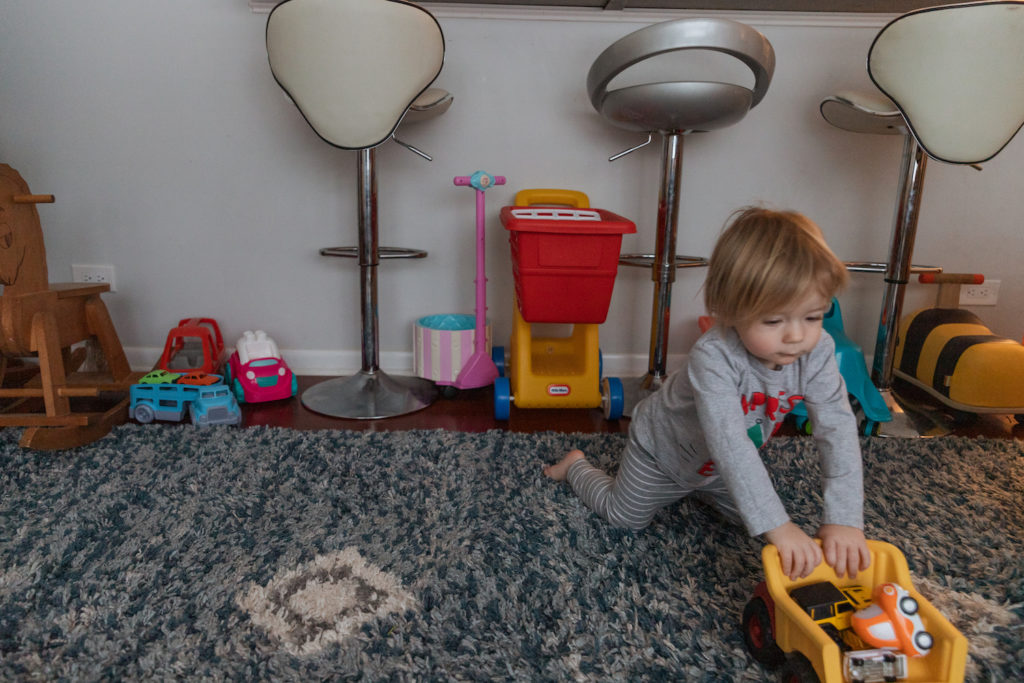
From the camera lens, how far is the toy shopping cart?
1559 millimetres

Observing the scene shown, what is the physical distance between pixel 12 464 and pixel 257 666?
36.0 inches

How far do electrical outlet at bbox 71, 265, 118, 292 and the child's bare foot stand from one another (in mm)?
1613

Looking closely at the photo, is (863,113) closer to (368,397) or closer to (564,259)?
(564,259)

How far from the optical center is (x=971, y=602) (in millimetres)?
938

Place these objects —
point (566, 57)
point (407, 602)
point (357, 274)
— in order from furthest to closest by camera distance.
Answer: point (357, 274) < point (566, 57) < point (407, 602)

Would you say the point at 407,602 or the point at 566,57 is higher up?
the point at 566,57

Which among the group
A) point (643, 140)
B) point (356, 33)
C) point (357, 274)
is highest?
point (356, 33)

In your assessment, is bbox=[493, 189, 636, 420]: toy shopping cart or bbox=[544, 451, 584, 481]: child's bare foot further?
bbox=[493, 189, 636, 420]: toy shopping cart

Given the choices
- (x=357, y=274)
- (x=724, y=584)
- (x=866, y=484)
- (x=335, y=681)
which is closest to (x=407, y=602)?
(x=335, y=681)

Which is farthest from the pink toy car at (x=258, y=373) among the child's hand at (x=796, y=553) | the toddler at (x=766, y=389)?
the child's hand at (x=796, y=553)

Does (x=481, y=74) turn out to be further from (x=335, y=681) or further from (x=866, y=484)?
(x=335, y=681)

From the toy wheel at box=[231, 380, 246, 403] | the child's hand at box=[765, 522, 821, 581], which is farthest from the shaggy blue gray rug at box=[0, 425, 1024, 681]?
the toy wheel at box=[231, 380, 246, 403]

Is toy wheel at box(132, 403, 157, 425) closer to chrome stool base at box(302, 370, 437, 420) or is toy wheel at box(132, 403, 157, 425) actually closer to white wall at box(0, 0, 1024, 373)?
chrome stool base at box(302, 370, 437, 420)

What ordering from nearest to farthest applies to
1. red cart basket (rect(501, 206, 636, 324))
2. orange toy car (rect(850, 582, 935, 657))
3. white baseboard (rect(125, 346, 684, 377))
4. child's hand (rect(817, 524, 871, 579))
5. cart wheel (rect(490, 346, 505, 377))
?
orange toy car (rect(850, 582, 935, 657))
child's hand (rect(817, 524, 871, 579))
red cart basket (rect(501, 206, 636, 324))
cart wheel (rect(490, 346, 505, 377))
white baseboard (rect(125, 346, 684, 377))
